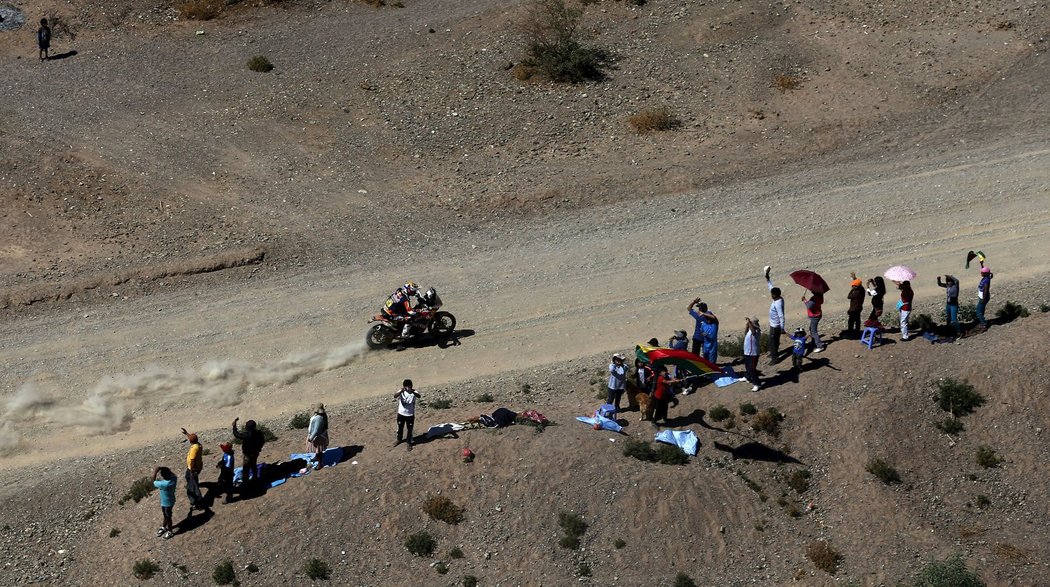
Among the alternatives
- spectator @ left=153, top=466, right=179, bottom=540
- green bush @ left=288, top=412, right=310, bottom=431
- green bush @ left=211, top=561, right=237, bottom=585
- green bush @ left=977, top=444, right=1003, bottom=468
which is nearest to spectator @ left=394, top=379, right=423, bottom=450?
green bush @ left=288, top=412, right=310, bottom=431

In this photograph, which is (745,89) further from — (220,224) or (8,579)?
(8,579)

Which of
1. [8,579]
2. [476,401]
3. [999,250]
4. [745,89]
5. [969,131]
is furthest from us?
[745,89]

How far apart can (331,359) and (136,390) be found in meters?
4.71

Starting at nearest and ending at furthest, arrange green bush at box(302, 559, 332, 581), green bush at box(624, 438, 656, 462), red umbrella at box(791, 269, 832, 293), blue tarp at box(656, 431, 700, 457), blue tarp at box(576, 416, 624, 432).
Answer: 1. green bush at box(302, 559, 332, 581)
2. green bush at box(624, 438, 656, 462)
3. blue tarp at box(656, 431, 700, 457)
4. blue tarp at box(576, 416, 624, 432)
5. red umbrella at box(791, 269, 832, 293)

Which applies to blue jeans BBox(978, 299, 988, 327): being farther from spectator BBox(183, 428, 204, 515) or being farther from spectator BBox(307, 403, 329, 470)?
spectator BBox(183, 428, 204, 515)

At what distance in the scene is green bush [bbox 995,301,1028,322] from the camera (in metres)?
26.4

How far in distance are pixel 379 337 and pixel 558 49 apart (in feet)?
56.0

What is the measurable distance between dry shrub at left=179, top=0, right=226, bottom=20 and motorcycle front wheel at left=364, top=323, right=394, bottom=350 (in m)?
22.8

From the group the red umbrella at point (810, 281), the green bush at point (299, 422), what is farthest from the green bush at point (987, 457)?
the green bush at point (299, 422)

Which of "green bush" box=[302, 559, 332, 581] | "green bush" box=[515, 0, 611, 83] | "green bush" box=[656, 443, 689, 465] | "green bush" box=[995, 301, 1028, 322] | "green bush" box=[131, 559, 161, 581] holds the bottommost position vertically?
"green bush" box=[302, 559, 332, 581]

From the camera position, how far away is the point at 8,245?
108 feet

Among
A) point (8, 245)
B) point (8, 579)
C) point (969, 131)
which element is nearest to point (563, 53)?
point (969, 131)

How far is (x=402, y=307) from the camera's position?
1089 inches

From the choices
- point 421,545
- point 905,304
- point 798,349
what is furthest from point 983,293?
point 421,545
